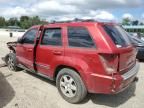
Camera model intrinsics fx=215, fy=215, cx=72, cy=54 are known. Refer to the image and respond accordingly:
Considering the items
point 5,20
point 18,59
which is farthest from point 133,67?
point 5,20

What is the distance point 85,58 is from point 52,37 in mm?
1407

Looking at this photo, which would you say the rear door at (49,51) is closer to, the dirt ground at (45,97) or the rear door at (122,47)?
the dirt ground at (45,97)

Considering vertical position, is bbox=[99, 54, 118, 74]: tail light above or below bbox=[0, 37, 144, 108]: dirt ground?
above

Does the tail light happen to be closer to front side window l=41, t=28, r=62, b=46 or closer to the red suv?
the red suv

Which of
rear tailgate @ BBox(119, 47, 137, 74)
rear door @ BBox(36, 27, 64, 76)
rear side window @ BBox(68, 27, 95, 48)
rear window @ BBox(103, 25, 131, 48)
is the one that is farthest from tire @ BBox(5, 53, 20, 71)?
rear tailgate @ BBox(119, 47, 137, 74)

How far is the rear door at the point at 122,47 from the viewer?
177 inches

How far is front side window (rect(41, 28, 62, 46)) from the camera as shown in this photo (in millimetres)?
5382

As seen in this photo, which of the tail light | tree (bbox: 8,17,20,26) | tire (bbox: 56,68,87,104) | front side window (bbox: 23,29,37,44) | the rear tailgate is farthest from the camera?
tree (bbox: 8,17,20,26)

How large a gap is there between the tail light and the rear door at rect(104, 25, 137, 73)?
0.62 feet

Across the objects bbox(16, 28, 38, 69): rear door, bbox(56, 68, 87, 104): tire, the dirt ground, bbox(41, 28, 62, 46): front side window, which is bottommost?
the dirt ground

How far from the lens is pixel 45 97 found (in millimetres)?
5398

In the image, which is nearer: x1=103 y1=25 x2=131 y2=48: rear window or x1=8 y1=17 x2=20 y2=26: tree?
x1=103 y1=25 x2=131 y2=48: rear window

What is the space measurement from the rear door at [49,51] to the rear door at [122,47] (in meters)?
1.25

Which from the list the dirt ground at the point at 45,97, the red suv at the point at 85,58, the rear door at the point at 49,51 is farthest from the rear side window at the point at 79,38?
the dirt ground at the point at 45,97
